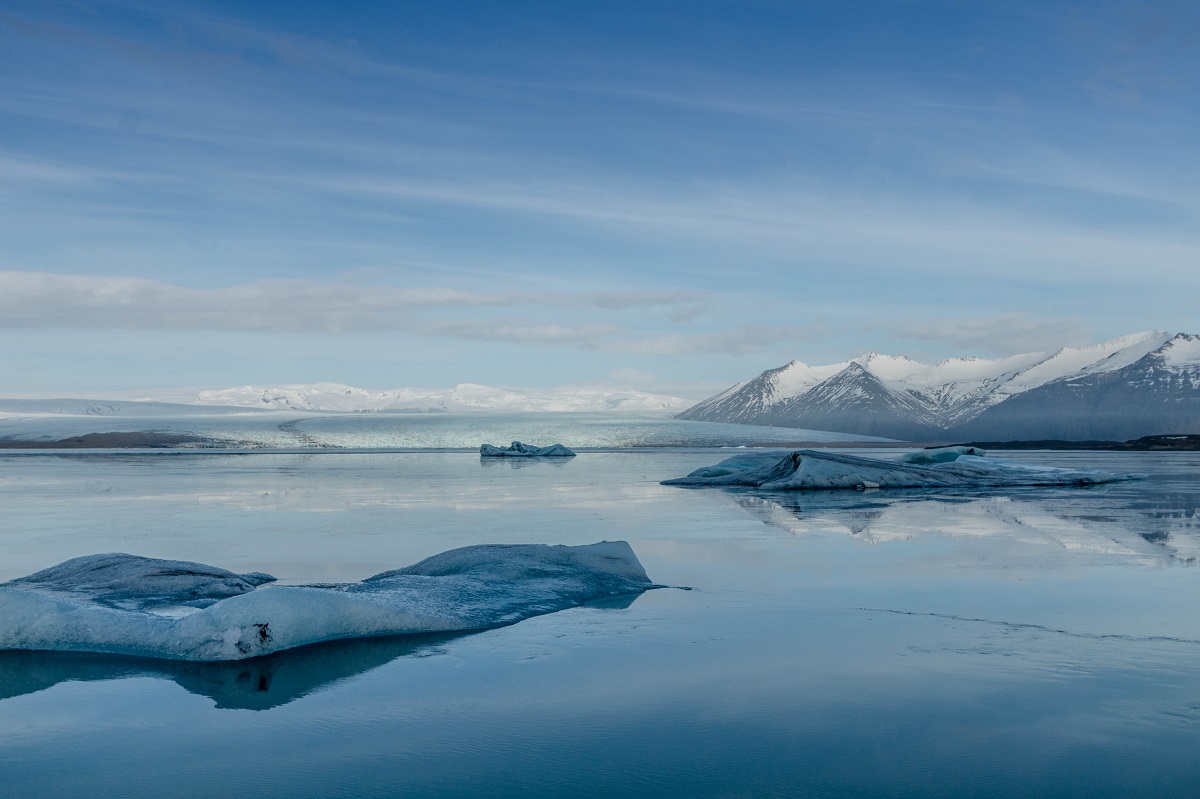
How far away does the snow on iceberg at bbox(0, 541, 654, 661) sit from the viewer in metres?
4.40

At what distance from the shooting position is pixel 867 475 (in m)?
16.6

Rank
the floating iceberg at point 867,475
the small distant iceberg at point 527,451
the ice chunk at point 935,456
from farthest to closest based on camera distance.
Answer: the small distant iceberg at point 527,451 < the ice chunk at point 935,456 < the floating iceberg at point 867,475

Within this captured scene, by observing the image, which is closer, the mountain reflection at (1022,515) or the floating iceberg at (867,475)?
the mountain reflection at (1022,515)

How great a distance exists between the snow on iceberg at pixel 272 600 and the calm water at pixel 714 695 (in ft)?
0.50

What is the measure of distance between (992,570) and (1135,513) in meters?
5.46

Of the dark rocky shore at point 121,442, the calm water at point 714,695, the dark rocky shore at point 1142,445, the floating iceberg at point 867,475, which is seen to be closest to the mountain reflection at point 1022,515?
the calm water at point 714,695

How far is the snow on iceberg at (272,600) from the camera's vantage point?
4.40 meters

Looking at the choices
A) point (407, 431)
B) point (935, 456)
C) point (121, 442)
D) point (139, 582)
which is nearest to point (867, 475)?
point (935, 456)

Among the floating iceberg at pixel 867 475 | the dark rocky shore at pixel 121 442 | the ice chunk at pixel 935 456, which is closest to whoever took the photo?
the floating iceberg at pixel 867 475

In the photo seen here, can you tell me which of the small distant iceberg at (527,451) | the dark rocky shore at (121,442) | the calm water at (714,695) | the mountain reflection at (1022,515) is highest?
the dark rocky shore at (121,442)

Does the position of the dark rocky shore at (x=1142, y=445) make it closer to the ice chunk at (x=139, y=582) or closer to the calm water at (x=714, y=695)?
the calm water at (x=714, y=695)

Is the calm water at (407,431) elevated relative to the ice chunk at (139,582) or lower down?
elevated

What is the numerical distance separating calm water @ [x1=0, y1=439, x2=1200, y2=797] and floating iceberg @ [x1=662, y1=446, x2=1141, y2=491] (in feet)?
28.4

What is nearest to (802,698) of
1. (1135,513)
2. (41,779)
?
(41,779)
